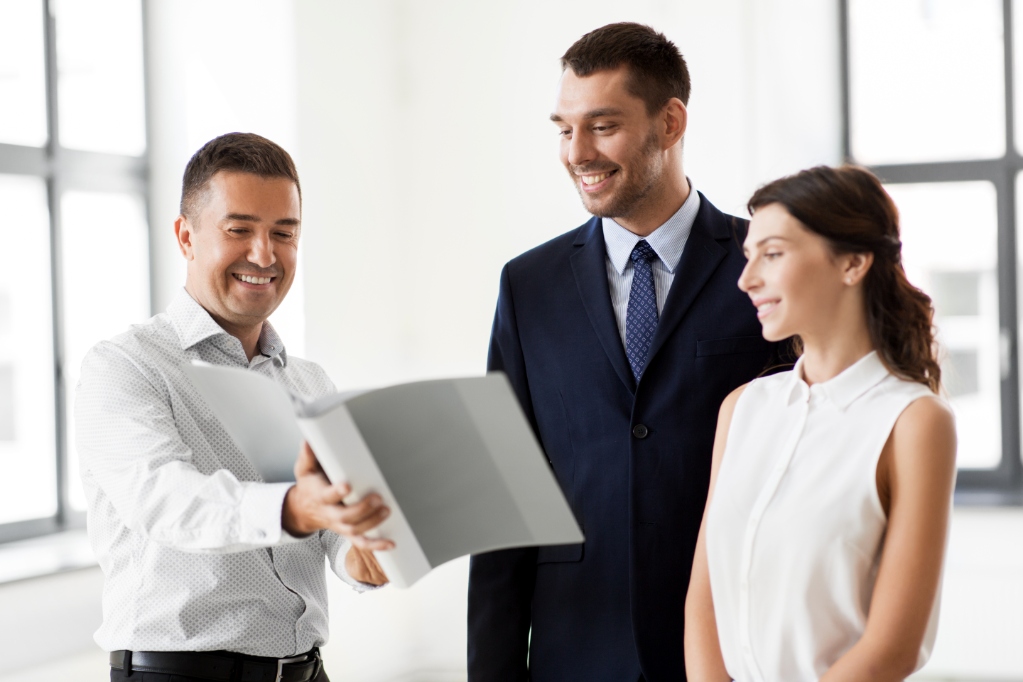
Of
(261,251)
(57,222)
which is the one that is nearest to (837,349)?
(261,251)

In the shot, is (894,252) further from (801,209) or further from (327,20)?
(327,20)

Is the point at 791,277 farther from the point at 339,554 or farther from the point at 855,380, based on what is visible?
the point at 339,554

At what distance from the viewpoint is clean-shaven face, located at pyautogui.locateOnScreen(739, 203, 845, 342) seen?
57.7 inches

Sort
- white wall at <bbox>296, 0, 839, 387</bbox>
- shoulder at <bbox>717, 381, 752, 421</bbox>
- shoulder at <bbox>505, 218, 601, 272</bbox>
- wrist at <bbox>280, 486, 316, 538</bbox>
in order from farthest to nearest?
white wall at <bbox>296, 0, 839, 387</bbox> → shoulder at <bbox>505, 218, 601, 272</bbox> → shoulder at <bbox>717, 381, 752, 421</bbox> → wrist at <bbox>280, 486, 316, 538</bbox>

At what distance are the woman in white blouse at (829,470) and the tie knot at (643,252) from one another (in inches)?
13.1

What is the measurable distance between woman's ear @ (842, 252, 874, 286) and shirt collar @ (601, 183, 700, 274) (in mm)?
410

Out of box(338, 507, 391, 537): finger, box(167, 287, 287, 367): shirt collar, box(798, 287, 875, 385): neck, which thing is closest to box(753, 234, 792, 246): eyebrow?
box(798, 287, 875, 385): neck

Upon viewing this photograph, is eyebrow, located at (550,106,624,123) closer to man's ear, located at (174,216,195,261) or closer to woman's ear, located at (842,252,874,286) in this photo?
woman's ear, located at (842,252,874,286)

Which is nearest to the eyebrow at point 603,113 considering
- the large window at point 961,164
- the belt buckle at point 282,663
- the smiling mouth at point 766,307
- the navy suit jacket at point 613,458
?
the navy suit jacket at point 613,458

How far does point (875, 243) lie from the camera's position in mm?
1477

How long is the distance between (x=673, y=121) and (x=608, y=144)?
0.17 metres

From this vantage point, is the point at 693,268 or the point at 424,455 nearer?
the point at 424,455

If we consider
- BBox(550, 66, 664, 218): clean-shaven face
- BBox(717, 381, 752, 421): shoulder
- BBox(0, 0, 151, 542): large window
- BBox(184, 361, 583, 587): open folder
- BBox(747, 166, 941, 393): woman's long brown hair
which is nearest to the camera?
BBox(184, 361, 583, 587): open folder

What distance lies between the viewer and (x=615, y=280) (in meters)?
1.89
